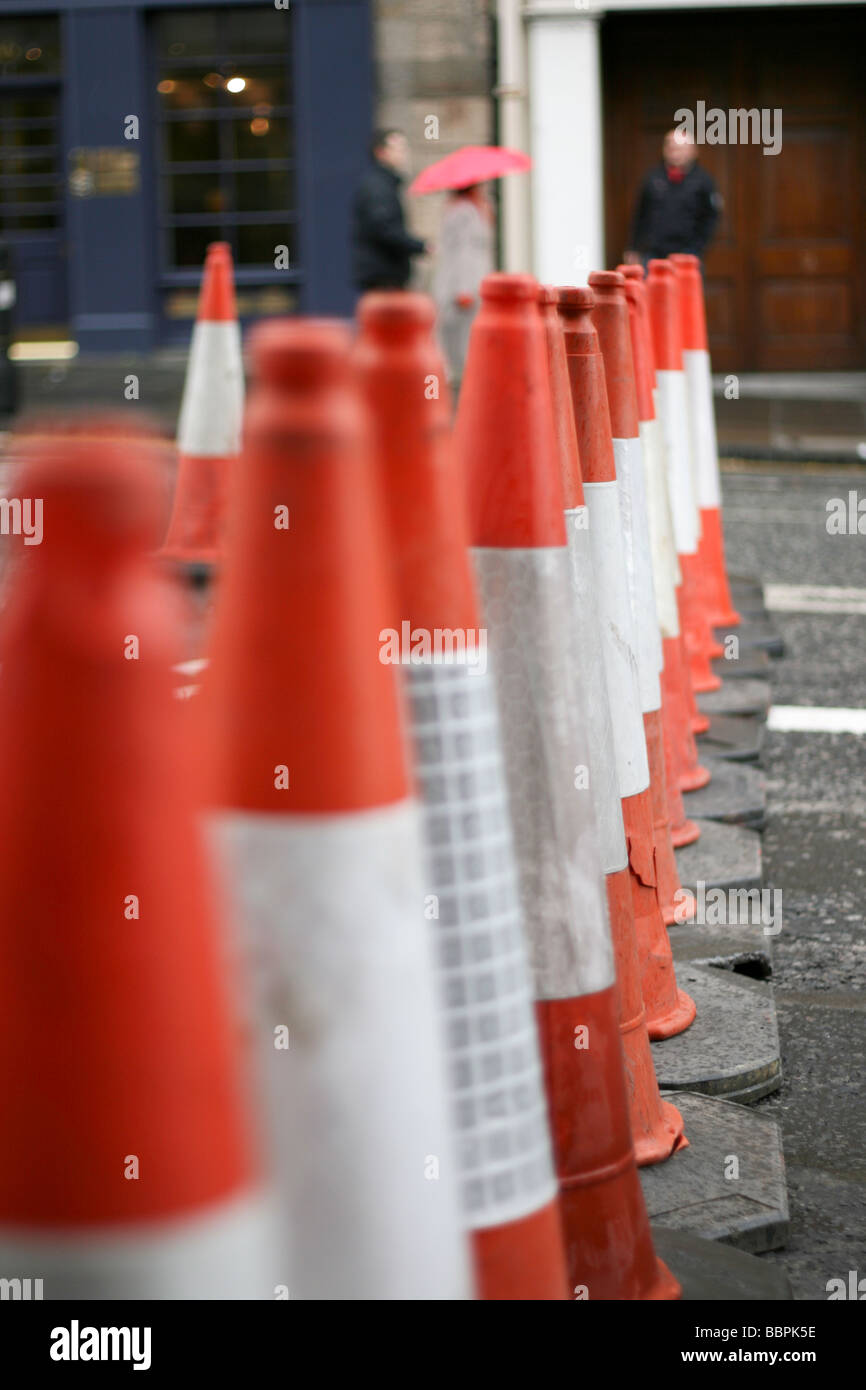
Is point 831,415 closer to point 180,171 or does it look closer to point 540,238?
point 540,238

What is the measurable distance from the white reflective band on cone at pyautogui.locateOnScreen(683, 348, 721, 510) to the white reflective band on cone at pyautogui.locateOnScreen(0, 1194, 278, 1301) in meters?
5.27

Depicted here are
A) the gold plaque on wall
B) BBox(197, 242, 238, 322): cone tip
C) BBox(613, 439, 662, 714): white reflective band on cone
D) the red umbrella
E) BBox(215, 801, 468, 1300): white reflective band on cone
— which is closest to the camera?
BBox(215, 801, 468, 1300): white reflective band on cone

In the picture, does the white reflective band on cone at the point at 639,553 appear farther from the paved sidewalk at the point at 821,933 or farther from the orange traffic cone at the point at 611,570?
the paved sidewalk at the point at 821,933

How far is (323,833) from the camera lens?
1221 millimetres

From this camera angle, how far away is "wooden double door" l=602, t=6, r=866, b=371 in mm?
16828

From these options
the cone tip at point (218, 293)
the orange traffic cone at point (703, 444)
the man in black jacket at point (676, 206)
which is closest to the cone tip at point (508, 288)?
the orange traffic cone at point (703, 444)

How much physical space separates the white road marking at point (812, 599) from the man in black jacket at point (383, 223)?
5.47m

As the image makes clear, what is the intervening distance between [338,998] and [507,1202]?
0.42 metres

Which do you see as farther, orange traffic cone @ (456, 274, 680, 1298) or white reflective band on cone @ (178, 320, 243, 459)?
white reflective band on cone @ (178, 320, 243, 459)

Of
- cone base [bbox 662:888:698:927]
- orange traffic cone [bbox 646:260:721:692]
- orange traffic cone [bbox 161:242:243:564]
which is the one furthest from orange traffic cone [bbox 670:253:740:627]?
cone base [bbox 662:888:698:927]

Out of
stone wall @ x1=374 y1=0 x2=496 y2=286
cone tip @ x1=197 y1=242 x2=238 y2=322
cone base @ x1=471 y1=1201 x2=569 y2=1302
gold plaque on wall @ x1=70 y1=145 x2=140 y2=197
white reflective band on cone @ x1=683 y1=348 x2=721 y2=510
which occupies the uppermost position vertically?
stone wall @ x1=374 y1=0 x2=496 y2=286

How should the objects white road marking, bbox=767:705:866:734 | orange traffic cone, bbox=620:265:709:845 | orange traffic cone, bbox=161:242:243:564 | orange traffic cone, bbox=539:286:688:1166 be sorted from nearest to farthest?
orange traffic cone, bbox=539:286:688:1166 < orange traffic cone, bbox=620:265:709:845 < white road marking, bbox=767:705:866:734 < orange traffic cone, bbox=161:242:243:564

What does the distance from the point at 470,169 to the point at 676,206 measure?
4.60 ft

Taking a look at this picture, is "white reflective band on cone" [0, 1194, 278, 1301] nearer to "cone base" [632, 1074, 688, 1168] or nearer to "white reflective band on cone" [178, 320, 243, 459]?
"cone base" [632, 1074, 688, 1168]
